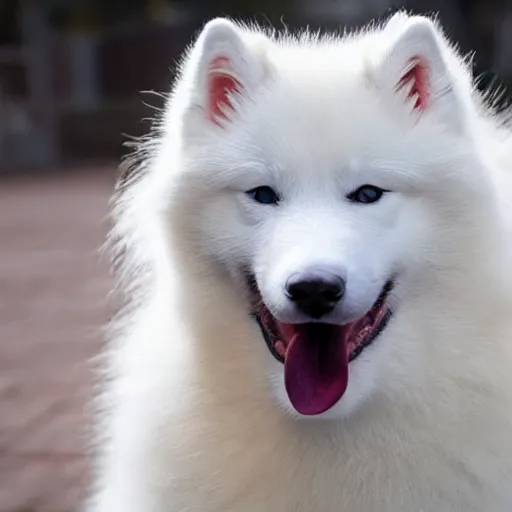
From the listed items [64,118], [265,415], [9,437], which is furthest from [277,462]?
[64,118]

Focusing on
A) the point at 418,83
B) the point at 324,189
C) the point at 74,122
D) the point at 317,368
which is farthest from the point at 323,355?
the point at 74,122

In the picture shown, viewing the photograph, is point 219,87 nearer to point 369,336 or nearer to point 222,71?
point 222,71

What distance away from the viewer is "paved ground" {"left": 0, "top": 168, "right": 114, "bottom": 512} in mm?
4504

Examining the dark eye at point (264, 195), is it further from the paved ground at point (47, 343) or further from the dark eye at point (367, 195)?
the paved ground at point (47, 343)

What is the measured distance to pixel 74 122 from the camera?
1977 centimetres

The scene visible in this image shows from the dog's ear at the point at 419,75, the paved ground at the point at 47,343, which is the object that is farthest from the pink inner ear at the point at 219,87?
the paved ground at the point at 47,343

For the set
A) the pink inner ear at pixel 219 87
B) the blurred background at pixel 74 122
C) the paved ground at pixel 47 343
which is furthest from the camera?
the blurred background at pixel 74 122

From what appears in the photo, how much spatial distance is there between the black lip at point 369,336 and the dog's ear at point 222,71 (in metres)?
0.46

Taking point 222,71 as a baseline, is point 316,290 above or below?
below

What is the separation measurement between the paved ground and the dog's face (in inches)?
69.2

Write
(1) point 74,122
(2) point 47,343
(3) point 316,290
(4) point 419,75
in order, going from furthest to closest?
(1) point 74,122 → (2) point 47,343 → (4) point 419,75 → (3) point 316,290

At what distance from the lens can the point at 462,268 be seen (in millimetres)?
2834

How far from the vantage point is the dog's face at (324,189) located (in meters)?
2.64

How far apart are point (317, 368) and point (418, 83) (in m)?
0.77
